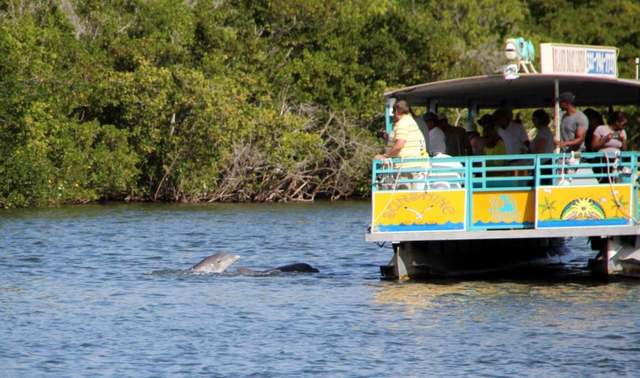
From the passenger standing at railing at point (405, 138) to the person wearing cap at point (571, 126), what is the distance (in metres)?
1.75

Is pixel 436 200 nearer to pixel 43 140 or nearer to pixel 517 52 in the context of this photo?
pixel 517 52

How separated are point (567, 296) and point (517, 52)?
10.4 ft

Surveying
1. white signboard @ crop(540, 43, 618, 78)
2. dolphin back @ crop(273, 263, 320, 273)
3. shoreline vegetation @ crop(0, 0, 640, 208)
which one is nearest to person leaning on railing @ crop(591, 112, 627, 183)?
white signboard @ crop(540, 43, 618, 78)

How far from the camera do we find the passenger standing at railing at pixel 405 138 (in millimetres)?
18688

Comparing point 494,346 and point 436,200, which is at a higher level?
point 436,200

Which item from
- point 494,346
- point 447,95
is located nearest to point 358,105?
point 447,95

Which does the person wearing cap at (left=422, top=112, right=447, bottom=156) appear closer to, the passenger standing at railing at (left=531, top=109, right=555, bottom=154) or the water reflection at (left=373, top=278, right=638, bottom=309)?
the passenger standing at railing at (left=531, top=109, right=555, bottom=154)

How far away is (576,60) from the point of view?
61.5ft

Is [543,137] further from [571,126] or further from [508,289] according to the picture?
[508,289]

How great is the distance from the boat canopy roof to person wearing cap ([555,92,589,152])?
28cm

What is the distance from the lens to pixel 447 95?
2078cm

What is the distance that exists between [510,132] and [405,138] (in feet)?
5.81

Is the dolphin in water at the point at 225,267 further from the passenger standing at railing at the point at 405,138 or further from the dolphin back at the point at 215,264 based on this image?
the passenger standing at railing at the point at 405,138

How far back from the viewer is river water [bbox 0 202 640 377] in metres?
13.5
